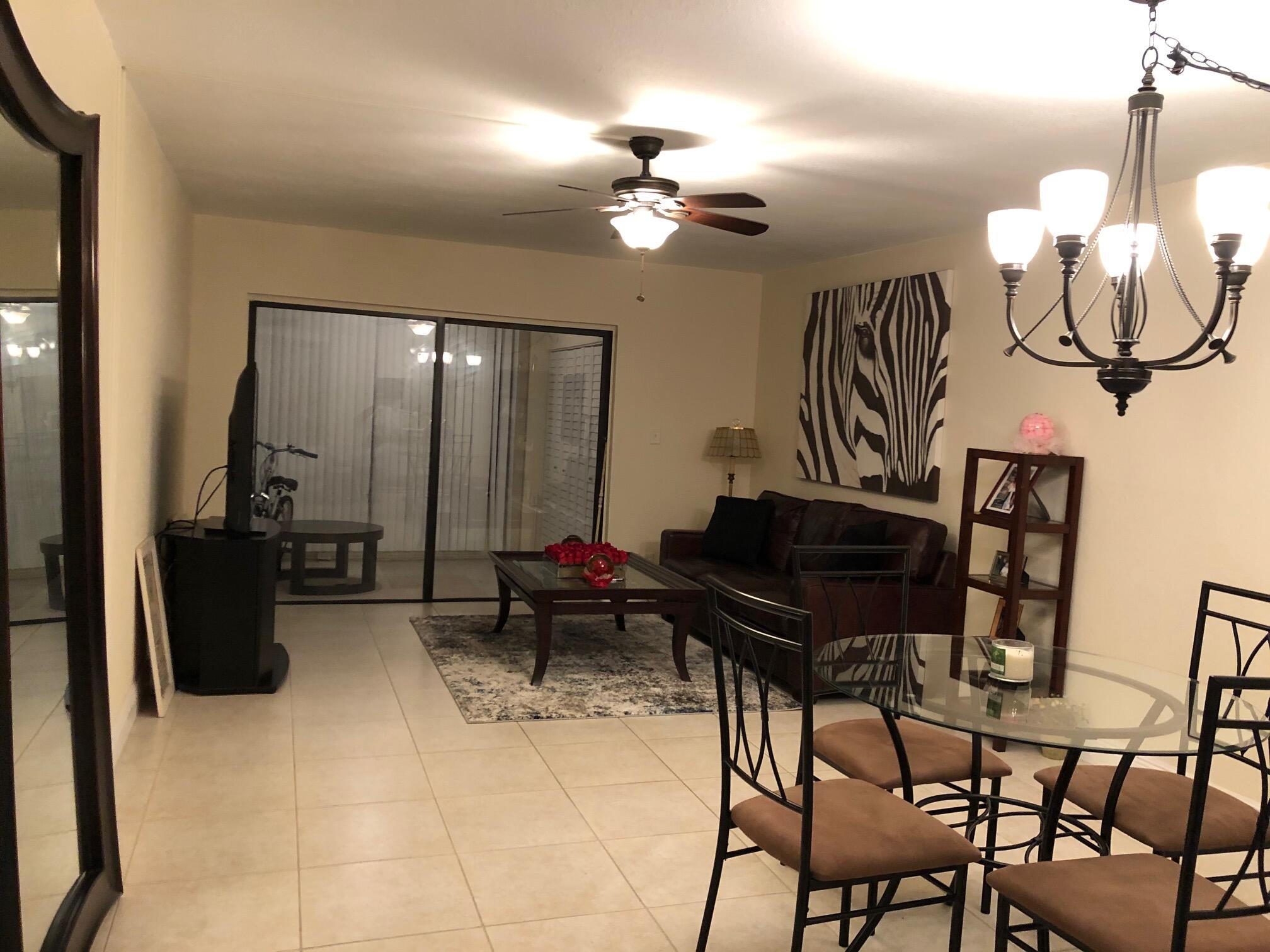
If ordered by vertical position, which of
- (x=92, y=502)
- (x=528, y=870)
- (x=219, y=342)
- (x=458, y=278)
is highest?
(x=458, y=278)

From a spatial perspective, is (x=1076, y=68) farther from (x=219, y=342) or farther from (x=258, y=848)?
(x=219, y=342)

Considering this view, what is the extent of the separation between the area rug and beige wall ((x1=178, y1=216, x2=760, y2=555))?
1.38 m

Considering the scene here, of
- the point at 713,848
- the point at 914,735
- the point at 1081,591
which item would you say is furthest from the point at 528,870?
the point at 1081,591

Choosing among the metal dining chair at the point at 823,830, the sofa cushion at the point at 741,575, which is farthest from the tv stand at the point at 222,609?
the metal dining chair at the point at 823,830

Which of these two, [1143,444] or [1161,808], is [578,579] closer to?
[1143,444]

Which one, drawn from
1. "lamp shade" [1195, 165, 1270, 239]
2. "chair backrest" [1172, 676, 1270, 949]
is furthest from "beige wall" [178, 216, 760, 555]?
"chair backrest" [1172, 676, 1270, 949]

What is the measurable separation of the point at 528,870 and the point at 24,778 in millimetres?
1498

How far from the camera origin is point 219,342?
645 centimetres

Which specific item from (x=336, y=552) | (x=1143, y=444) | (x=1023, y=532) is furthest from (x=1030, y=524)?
(x=336, y=552)

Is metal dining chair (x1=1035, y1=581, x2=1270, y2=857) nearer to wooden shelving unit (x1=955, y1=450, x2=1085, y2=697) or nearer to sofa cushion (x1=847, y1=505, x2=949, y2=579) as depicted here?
wooden shelving unit (x1=955, y1=450, x2=1085, y2=697)

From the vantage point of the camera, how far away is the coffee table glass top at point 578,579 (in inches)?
201

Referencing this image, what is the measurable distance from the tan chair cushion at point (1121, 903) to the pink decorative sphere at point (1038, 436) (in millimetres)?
2684

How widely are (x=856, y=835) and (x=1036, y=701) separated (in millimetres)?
597

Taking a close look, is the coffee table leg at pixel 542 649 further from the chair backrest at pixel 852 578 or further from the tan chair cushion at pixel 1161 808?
the tan chair cushion at pixel 1161 808
